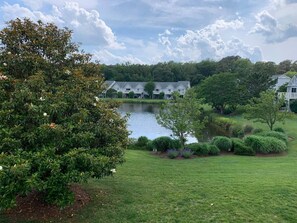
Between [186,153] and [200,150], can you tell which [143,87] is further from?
[186,153]

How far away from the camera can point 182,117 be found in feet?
60.7

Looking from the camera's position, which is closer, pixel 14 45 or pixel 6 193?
pixel 6 193

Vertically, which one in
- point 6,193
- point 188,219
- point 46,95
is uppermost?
point 46,95

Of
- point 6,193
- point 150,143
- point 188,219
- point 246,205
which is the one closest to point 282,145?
point 150,143

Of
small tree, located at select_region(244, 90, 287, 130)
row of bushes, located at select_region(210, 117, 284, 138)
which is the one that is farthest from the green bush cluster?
small tree, located at select_region(244, 90, 287, 130)

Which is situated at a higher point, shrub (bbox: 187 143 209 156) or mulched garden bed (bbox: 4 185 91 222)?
shrub (bbox: 187 143 209 156)

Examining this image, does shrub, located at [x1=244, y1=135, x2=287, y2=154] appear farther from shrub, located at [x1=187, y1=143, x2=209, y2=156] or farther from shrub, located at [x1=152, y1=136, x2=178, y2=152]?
shrub, located at [x1=152, y1=136, x2=178, y2=152]

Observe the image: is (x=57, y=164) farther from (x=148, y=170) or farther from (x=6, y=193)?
(x=148, y=170)

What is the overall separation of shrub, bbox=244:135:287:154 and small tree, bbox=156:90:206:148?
2.95 m

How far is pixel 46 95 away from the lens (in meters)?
6.46

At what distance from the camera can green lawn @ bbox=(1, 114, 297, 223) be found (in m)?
6.99

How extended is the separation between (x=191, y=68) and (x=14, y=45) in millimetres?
90205

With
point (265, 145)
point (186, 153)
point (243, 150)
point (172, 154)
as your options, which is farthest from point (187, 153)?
point (265, 145)

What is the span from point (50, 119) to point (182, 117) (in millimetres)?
12773
